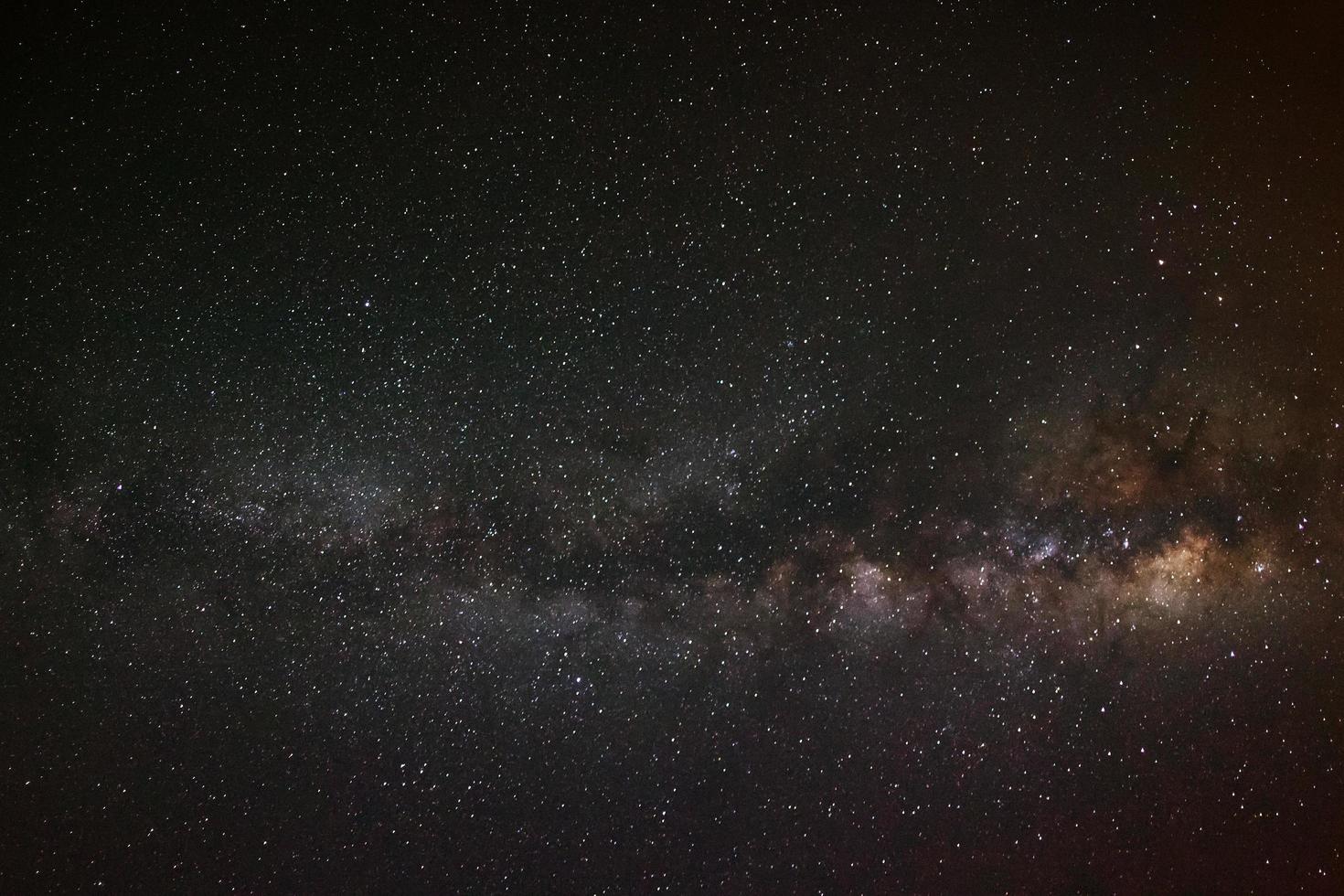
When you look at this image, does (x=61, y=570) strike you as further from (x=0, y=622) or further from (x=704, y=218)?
(x=704, y=218)

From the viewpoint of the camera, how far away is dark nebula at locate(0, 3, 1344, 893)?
3.54ft

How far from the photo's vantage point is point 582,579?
1.16 metres

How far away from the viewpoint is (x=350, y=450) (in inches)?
44.0

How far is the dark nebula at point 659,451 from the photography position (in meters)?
1.08

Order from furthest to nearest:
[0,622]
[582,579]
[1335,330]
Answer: [1335,330] < [582,579] < [0,622]

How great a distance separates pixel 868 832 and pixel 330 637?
0.94 meters

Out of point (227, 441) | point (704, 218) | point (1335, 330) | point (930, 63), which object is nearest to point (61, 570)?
point (227, 441)

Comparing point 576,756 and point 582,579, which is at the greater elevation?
point 582,579

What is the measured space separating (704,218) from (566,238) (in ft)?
0.73

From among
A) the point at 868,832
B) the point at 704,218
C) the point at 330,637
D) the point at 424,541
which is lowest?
the point at 868,832

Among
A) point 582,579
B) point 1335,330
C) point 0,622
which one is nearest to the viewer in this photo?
point 0,622

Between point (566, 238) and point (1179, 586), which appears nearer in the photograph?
point (566, 238)

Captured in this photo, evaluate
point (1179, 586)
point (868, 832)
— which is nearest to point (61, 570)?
point (868, 832)

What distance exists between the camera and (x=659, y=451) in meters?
1.17
